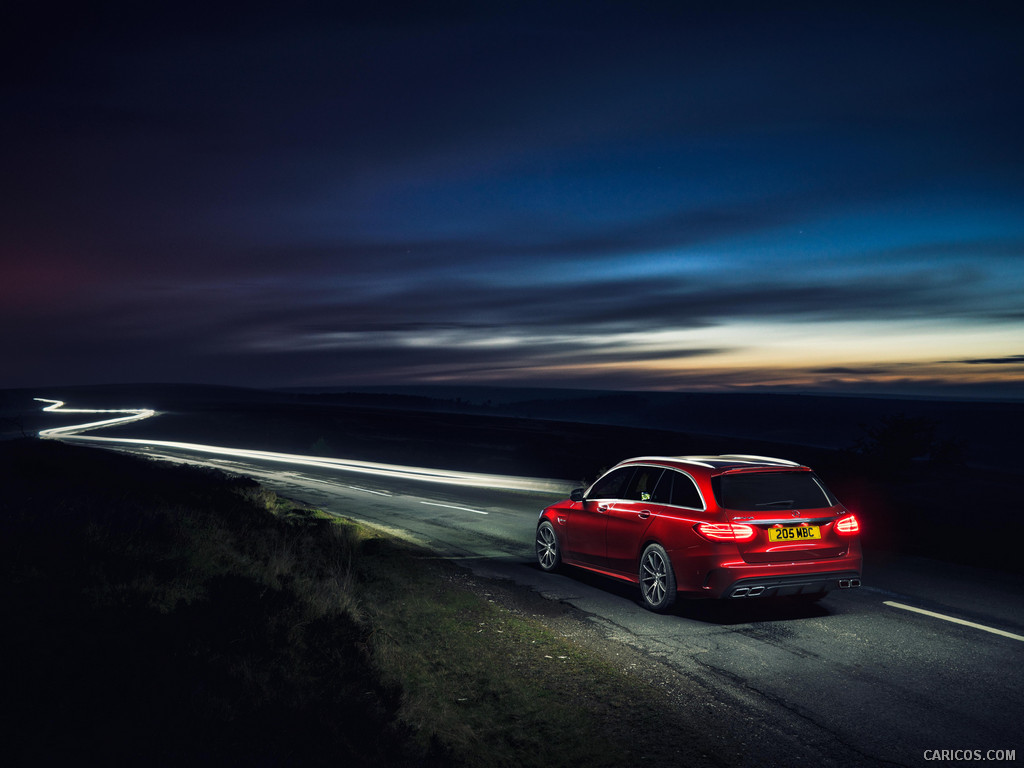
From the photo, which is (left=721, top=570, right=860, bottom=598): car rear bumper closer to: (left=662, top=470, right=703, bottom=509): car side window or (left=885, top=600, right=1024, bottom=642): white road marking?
(left=662, top=470, right=703, bottom=509): car side window

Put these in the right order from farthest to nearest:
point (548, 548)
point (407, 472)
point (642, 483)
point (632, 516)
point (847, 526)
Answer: point (407, 472), point (548, 548), point (642, 483), point (632, 516), point (847, 526)

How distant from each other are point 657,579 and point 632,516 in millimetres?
837

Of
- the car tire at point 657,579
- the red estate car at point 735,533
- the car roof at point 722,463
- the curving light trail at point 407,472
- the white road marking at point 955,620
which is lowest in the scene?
the curving light trail at point 407,472

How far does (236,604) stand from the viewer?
675 cm

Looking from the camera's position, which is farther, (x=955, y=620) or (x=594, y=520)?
(x=594, y=520)

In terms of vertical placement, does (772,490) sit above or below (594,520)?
above

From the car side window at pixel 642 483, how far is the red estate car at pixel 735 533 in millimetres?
75

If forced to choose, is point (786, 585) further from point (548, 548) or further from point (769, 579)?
point (548, 548)

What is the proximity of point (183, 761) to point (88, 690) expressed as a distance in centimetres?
117

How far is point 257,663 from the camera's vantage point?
5555 mm

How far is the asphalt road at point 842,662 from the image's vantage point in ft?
16.0

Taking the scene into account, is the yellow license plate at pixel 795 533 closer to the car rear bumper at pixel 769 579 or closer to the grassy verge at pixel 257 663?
the car rear bumper at pixel 769 579

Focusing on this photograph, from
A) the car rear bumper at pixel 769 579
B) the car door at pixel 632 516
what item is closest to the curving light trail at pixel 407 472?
the car door at pixel 632 516

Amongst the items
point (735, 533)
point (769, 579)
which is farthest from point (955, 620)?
point (735, 533)
